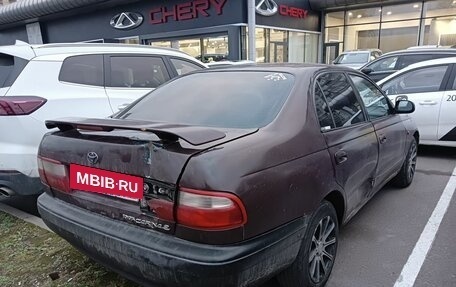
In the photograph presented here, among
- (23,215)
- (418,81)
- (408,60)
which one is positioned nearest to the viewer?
(23,215)

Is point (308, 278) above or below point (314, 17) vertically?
below

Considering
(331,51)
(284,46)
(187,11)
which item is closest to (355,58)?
(284,46)

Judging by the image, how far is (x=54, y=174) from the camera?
2.44 m

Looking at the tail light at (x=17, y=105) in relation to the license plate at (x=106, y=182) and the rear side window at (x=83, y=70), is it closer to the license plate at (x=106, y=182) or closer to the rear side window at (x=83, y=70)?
the rear side window at (x=83, y=70)

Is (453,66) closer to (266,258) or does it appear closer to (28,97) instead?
(266,258)

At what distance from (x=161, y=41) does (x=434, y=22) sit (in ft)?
47.9

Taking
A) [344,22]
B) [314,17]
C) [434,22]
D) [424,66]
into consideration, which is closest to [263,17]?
[314,17]

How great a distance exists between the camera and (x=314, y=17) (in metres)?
21.7

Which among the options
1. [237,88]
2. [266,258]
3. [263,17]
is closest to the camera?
[266,258]

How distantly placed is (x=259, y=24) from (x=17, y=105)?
1532 centimetres

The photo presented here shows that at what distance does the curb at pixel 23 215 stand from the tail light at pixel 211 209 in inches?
91.4

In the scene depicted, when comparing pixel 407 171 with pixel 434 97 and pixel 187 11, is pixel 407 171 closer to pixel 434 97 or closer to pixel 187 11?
pixel 434 97

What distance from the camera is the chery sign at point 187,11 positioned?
17.0m

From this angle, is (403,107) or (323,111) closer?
(323,111)
